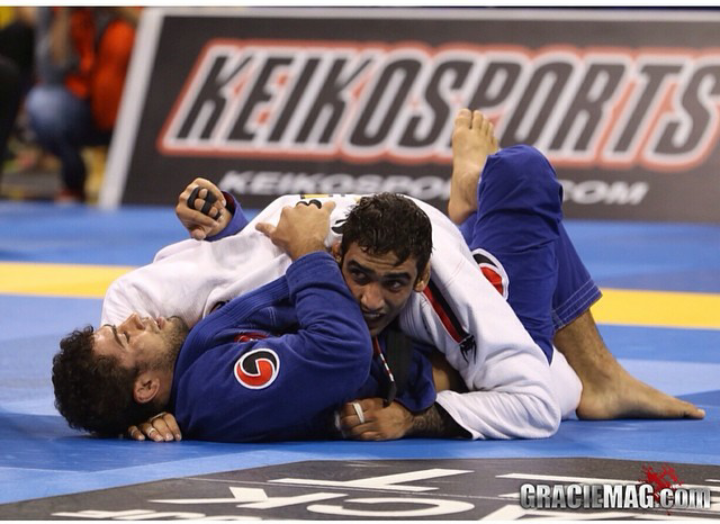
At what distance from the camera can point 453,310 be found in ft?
14.9

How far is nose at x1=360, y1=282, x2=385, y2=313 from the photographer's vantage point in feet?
14.1

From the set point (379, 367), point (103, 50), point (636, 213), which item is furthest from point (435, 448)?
point (103, 50)

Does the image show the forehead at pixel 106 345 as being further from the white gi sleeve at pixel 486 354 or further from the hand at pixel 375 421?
the white gi sleeve at pixel 486 354

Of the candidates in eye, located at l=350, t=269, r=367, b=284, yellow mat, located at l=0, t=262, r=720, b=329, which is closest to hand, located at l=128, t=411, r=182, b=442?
eye, located at l=350, t=269, r=367, b=284

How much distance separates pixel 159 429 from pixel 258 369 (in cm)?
45

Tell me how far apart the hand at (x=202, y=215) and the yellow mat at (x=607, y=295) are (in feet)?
10.0

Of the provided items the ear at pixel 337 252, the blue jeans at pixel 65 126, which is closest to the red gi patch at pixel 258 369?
the ear at pixel 337 252

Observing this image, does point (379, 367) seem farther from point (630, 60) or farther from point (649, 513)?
point (630, 60)

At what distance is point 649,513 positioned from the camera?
11.6 ft

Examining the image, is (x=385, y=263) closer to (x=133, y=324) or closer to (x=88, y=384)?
(x=133, y=324)

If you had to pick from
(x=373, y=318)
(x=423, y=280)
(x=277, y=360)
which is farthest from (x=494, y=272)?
(x=277, y=360)

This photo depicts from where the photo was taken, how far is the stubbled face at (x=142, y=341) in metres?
4.34

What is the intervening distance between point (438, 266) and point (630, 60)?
8.35 meters

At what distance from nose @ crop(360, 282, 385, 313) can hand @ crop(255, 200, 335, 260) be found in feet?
0.97
